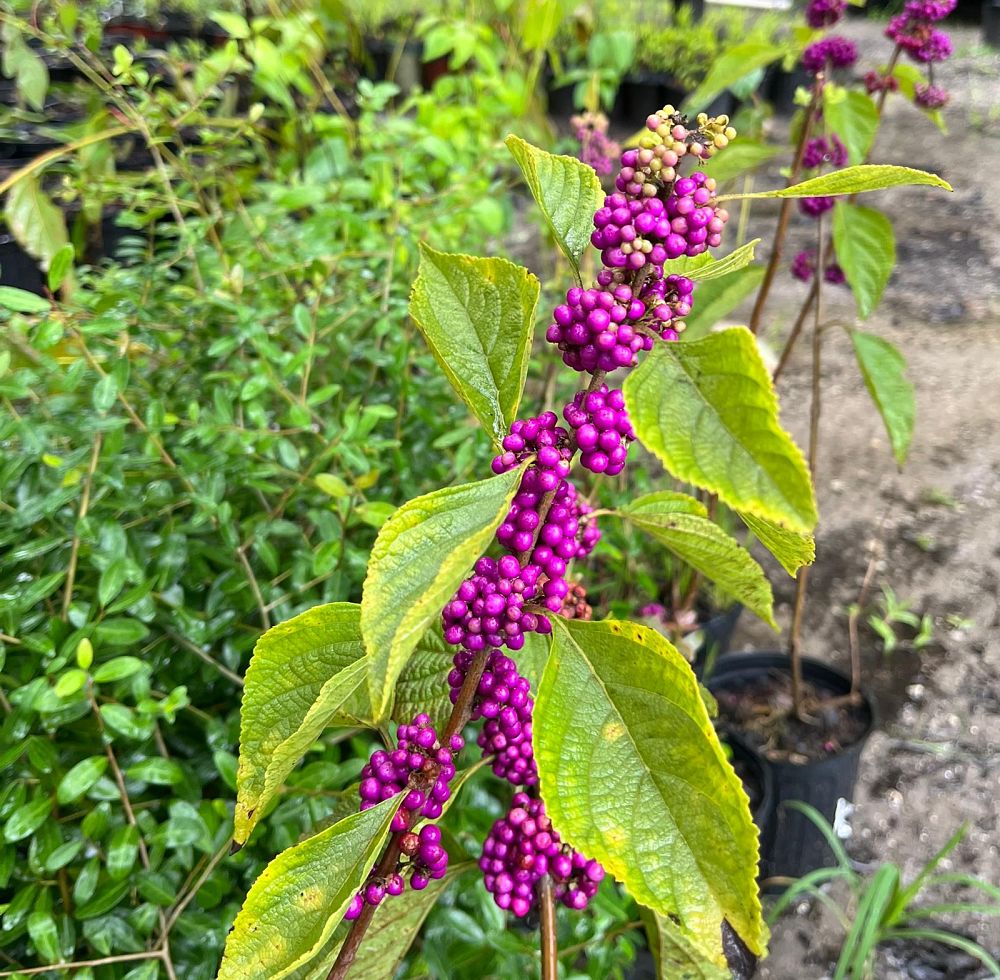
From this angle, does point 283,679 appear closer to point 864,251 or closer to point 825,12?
point 864,251

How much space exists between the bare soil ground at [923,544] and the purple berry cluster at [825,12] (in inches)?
16.6

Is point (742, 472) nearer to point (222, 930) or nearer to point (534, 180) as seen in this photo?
point (534, 180)

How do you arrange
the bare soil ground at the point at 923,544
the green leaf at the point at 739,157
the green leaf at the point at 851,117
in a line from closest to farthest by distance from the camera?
the green leaf at the point at 851,117
the green leaf at the point at 739,157
the bare soil ground at the point at 923,544

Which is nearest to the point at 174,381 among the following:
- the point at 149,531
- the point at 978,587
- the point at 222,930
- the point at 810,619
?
the point at 149,531

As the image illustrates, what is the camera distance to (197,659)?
906mm

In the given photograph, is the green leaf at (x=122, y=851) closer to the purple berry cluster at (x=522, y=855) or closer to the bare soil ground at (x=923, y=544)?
the purple berry cluster at (x=522, y=855)

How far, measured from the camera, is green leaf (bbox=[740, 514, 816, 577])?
1.37 feet

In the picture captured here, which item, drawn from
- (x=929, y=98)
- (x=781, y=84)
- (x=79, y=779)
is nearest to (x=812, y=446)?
(x=929, y=98)

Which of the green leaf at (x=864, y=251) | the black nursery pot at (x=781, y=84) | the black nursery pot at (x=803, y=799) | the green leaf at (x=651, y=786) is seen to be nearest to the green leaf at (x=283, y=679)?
the green leaf at (x=651, y=786)

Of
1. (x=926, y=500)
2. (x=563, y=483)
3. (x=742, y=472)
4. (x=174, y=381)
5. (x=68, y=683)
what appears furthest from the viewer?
(x=926, y=500)

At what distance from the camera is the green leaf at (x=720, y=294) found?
3.62 ft

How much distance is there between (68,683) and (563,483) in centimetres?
46

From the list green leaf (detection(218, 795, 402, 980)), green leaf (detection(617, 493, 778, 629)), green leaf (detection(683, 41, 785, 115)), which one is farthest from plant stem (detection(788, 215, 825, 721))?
green leaf (detection(218, 795, 402, 980))

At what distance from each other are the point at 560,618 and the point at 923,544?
2.07 metres
